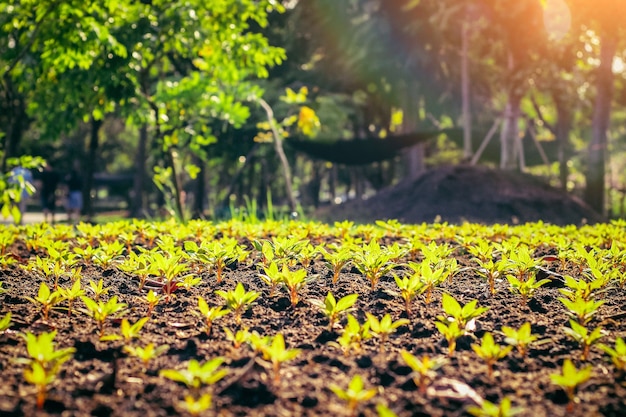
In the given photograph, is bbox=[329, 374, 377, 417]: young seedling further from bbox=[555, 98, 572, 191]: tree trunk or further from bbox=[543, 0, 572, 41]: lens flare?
bbox=[555, 98, 572, 191]: tree trunk

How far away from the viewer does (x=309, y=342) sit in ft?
6.88

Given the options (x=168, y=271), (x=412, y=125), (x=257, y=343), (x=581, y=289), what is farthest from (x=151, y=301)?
(x=412, y=125)

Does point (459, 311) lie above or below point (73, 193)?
below

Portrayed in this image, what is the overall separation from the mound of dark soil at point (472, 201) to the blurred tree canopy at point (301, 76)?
956 mm

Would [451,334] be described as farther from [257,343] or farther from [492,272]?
[492,272]

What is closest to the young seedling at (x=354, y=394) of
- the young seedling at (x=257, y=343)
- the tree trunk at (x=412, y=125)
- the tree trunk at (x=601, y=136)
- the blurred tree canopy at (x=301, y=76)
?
the young seedling at (x=257, y=343)

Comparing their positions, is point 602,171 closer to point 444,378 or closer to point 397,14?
point 397,14

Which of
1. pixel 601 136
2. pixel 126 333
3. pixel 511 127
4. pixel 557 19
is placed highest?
pixel 557 19

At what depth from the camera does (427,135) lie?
13.7 m

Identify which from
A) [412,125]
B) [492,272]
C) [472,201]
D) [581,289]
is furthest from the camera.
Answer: [412,125]

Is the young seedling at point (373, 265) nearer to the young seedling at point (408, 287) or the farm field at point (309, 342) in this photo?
the farm field at point (309, 342)

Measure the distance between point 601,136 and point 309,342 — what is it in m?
14.8

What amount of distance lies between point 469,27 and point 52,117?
13.1m

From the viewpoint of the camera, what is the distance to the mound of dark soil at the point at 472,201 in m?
12.3
